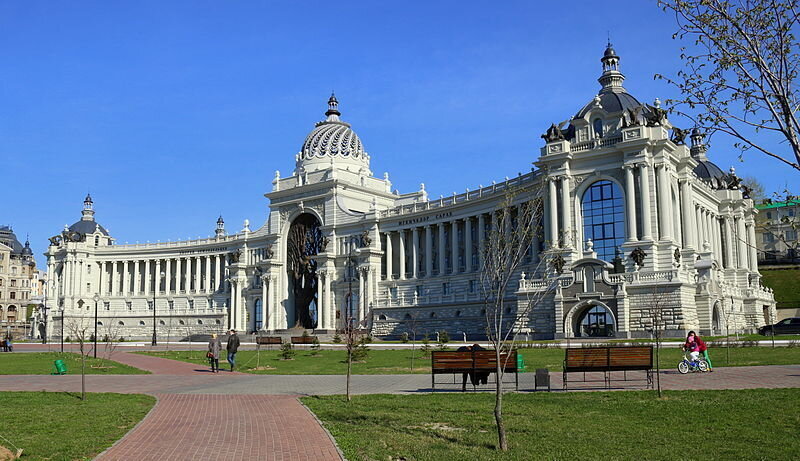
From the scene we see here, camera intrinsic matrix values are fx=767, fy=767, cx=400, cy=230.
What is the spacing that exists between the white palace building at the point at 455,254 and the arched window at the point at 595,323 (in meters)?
0.11

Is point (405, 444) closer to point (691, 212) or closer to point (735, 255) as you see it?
point (691, 212)

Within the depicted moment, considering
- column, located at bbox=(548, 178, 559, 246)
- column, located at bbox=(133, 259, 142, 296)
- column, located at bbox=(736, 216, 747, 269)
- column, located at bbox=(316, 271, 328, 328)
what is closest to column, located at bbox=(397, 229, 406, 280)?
column, located at bbox=(316, 271, 328, 328)

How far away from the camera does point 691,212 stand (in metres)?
67.8

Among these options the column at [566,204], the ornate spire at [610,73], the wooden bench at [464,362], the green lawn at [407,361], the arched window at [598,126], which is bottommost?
the green lawn at [407,361]

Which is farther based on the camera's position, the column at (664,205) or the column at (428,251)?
the column at (428,251)

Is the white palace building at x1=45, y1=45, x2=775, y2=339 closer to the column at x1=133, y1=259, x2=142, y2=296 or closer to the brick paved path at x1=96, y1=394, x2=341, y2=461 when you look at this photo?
the column at x1=133, y1=259, x2=142, y2=296

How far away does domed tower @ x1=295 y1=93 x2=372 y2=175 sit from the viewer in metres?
105

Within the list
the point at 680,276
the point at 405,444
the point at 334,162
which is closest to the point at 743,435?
the point at 405,444

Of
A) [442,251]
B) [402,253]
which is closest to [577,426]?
[442,251]

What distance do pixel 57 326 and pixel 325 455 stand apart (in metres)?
124

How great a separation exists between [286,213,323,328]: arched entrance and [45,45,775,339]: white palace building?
0.65 ft

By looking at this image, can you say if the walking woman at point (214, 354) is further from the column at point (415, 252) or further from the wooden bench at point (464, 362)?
the column at point (415, 252)

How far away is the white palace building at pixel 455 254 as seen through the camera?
2375 inches

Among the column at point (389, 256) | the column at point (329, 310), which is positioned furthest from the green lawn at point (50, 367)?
the column at point (389, 256)
